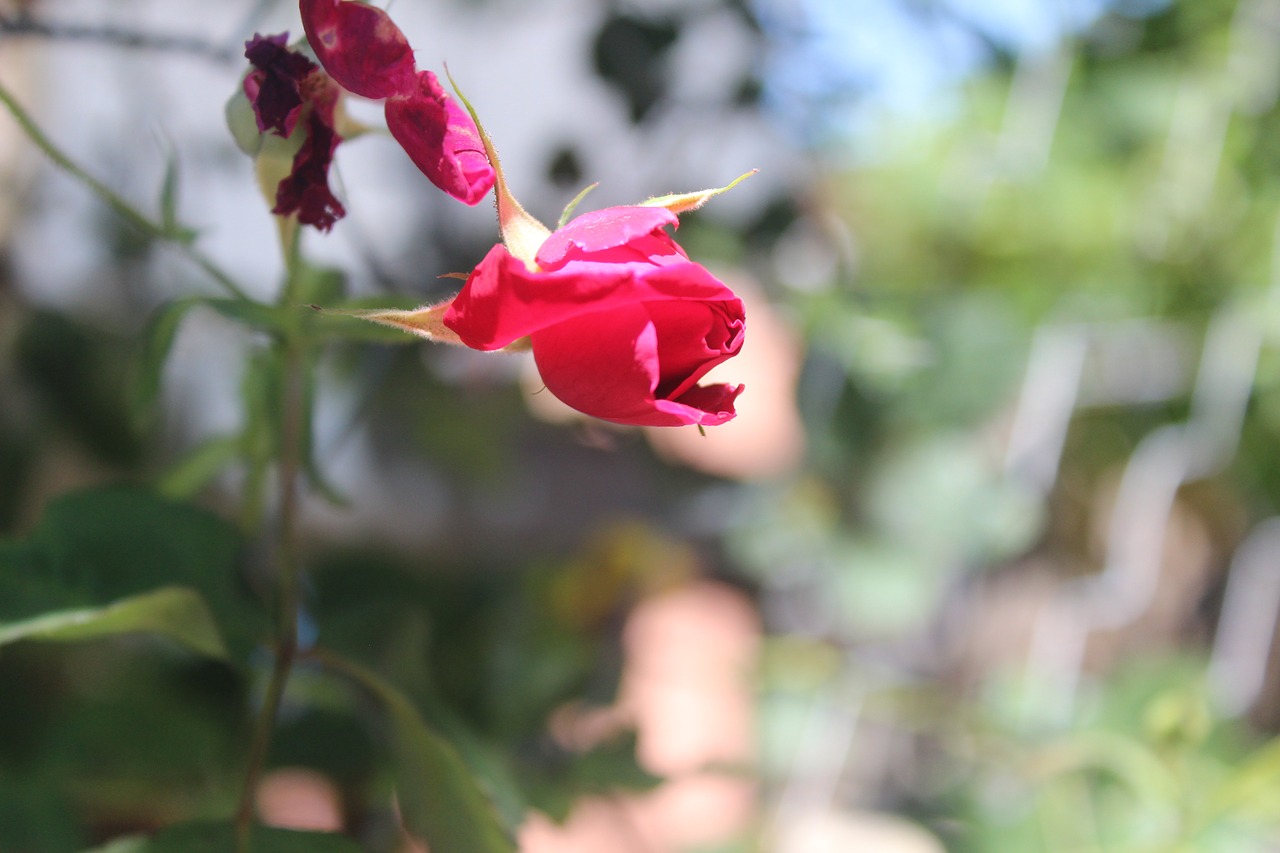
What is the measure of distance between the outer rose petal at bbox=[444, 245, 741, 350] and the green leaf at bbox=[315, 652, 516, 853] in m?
0.14

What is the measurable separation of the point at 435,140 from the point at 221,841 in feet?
0.63

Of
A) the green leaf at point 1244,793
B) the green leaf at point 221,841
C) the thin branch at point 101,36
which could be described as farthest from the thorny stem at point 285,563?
the green leaf at point 1244,793

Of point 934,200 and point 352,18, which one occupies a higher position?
point 934,200

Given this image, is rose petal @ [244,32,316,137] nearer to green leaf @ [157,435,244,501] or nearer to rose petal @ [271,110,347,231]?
rose petal @ [271,110,347,231]

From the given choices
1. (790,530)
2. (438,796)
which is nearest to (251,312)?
(438,796)

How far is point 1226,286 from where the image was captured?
818 millimetres

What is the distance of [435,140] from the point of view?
6.6 inches

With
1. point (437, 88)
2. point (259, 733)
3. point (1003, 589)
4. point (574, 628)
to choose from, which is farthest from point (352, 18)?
point (1003, 589)

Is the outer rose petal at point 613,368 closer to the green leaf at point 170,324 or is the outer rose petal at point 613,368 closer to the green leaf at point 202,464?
the green leaf at point 170,324

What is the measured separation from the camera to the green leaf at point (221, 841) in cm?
24

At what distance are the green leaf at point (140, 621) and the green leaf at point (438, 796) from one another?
50mm

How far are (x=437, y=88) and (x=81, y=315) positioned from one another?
1.89 feet

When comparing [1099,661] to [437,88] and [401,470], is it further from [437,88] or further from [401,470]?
[437,88]

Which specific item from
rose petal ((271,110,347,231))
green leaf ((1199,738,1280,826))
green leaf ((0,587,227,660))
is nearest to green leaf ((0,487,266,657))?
green leaf ((0,587,227,660))
